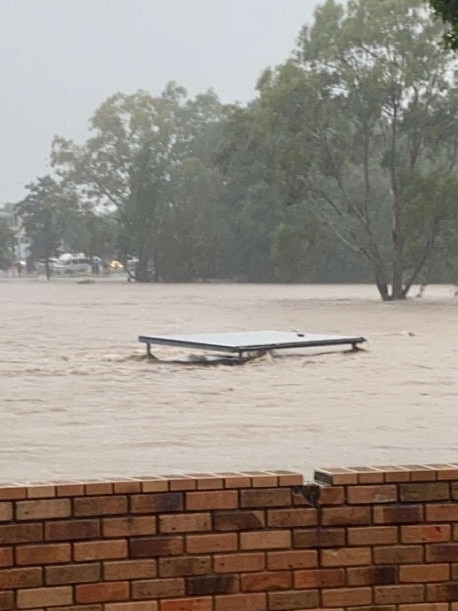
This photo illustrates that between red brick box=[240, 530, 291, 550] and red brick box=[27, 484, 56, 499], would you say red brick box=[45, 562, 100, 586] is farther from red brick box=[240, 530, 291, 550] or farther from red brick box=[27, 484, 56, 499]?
red brick box=[240, 530, 291, 550]

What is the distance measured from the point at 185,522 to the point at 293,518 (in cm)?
36

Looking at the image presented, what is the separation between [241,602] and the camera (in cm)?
422

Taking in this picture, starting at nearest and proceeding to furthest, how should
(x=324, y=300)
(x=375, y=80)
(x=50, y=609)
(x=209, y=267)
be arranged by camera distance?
(x=50, y=609)
(x=375, y=80)
(x=324, y=300)
(x=209, y=267)

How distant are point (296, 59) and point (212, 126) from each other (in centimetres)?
4490

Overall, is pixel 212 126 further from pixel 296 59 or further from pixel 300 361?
pixel 300 361

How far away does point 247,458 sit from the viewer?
12617 mm

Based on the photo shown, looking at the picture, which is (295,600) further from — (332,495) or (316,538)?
(332,495)

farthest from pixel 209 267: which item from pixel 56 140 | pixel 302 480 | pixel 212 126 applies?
pixel 302 480

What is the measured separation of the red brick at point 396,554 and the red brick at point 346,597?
11 centimetres

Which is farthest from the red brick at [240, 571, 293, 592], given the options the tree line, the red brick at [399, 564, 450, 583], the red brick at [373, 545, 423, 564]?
the tree line

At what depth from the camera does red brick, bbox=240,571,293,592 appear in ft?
13.9

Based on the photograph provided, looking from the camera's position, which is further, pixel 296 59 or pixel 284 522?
pixel 296 59

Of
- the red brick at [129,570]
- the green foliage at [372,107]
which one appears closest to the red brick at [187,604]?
the red brick at [129,570]

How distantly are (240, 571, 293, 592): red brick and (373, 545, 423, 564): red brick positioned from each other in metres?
0.32
